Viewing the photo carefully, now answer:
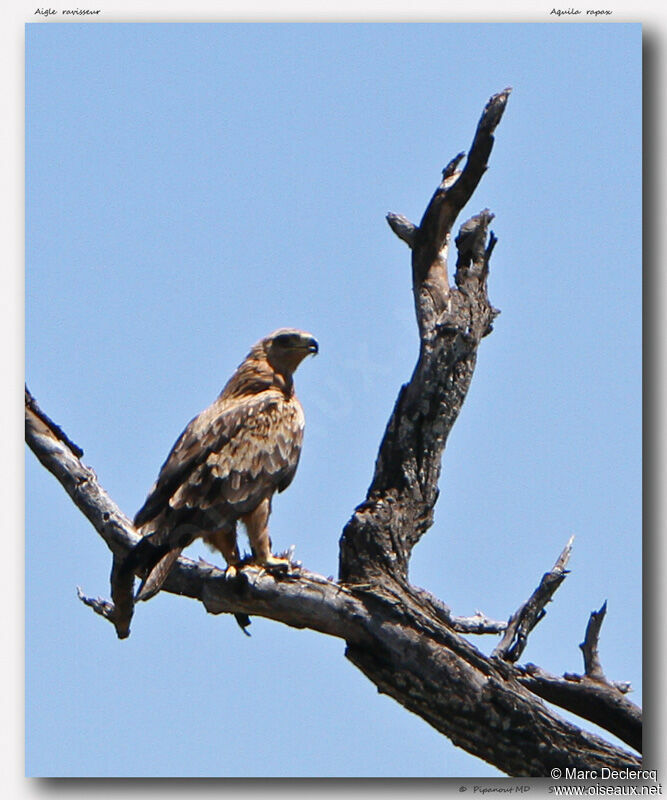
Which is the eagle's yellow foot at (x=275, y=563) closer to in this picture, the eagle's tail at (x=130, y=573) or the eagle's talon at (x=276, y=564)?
the eagle's talon at (x=276, y=564)

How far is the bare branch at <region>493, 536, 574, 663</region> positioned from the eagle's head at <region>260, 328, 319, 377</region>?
2344mm

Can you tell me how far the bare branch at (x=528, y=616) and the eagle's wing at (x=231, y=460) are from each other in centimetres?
156

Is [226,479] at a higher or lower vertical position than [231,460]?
lower

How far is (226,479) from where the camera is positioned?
6668 mm

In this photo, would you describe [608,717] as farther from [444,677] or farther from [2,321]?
[2,321]

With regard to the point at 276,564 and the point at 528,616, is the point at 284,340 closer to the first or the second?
the point at 276,564

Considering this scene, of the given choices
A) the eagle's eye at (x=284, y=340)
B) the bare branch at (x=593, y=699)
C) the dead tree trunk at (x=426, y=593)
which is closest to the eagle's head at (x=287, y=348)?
the eagle's eye at (x=284, y=340)

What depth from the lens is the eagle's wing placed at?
6.48m

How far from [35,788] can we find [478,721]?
2100 millimetres

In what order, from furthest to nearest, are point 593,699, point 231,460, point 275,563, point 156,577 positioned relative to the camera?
1. point 231,460
2. point 275,563
3. point 593,699
4. point 156,577

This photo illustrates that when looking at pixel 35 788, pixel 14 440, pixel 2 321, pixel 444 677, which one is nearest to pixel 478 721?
pixel 444 677

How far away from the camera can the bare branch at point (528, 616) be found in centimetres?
607

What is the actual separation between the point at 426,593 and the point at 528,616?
1.80 ft

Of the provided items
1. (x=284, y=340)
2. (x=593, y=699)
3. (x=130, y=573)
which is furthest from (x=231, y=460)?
(x=593, y=699)
